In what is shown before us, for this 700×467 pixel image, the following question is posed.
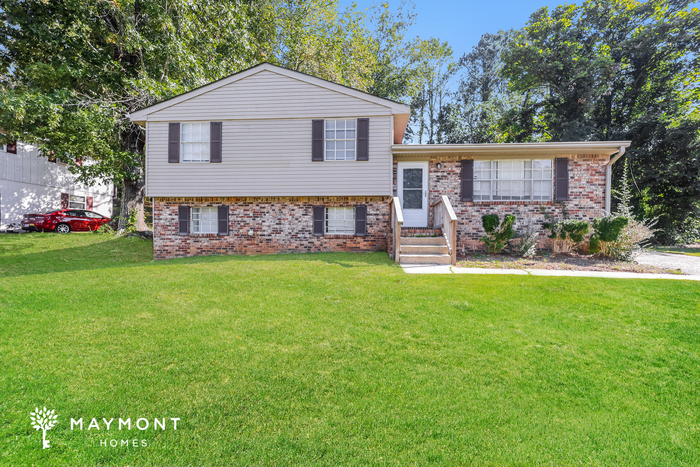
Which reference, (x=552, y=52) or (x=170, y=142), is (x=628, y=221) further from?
(x=552, y=52)

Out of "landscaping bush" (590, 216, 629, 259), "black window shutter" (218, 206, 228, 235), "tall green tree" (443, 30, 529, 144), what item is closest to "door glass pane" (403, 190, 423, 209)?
"landscaping bush" (590, 216, 629, 259)

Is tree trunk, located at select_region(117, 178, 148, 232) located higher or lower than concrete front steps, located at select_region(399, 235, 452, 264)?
higher

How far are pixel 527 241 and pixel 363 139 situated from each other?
590 centimetres

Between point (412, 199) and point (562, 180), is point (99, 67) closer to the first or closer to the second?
point (412, 199)

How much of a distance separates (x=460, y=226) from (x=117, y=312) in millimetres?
9394

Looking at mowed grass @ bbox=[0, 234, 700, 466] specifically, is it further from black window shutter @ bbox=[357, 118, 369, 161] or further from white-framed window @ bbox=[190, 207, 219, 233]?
black window shutter @ bbox=[357, 118, 369, 161]

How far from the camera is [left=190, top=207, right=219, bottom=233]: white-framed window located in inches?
445

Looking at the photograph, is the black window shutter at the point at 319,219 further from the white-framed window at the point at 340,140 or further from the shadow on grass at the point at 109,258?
the white-framed window at the point at 340,140

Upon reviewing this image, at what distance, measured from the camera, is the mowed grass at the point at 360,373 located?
7.23ft

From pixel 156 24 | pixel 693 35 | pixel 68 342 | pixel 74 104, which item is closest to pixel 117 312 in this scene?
pixel 68 342

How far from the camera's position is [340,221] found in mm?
10938

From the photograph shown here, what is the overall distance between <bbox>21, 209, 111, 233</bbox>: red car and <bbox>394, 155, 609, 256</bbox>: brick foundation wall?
1685 centimetres

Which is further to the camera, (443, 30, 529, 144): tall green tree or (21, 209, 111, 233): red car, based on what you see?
(443, 30, 529, 144): tall green tree

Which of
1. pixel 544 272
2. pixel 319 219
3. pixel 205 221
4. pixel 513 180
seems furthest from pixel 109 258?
pixel 513 180
